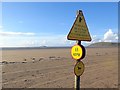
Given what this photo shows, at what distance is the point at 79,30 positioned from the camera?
543 centimetres

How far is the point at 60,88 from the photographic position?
1049 centimetres

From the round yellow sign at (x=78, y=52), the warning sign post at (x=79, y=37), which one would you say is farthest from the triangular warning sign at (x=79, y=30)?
the round yellow sign at (x=78, y=52)

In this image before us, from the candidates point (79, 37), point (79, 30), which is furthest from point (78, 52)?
point (79, 30)

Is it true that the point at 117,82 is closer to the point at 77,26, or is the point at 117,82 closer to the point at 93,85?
the point at 93,85

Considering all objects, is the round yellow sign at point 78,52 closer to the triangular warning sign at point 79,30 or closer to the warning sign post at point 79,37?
the warning sign post at point 79,37

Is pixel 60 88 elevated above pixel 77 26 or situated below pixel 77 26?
below

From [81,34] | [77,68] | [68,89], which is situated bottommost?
[68,89]

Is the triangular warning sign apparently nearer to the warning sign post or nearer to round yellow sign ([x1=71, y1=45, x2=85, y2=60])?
the warning sign post

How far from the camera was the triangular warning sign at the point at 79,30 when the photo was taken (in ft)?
17.2

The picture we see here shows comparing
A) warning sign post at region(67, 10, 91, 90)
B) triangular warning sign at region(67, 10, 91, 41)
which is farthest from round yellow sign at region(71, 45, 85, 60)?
triangular warning sign at region(67, 10, 91, 41)

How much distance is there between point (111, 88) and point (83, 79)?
2.53 metres

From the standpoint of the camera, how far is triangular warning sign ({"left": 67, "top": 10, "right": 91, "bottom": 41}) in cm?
526

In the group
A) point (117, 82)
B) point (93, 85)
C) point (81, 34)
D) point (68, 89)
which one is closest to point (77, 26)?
point (81, 34)

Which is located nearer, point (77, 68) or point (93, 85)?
point (77, 68)
